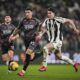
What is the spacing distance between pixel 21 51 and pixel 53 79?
10.6 metres

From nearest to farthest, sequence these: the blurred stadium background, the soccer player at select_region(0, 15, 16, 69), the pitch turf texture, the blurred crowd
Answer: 1. the pitch turf texture
2. the soccer player at select_region(0, 15, 16, 69)
3. the blurred stadium background
4. the blurred crowd

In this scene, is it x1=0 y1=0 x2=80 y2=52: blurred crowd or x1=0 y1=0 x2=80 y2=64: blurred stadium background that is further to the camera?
x1=0 y1=0 x2=80 y2=52: blurred crowd

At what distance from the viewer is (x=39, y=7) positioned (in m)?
27.4

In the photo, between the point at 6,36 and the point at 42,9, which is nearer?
the point at 6,36

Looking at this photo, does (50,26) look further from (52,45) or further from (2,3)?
(2,3)

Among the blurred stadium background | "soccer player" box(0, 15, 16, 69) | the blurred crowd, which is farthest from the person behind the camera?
the blurred crowd

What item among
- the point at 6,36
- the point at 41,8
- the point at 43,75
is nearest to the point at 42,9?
the point at 41,8

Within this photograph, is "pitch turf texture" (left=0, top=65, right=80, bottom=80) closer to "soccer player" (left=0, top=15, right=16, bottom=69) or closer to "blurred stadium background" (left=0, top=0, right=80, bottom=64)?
"soccer player" (left=0, top=15, right=16, bottom=69)

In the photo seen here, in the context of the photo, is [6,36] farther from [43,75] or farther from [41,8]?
[41,8]

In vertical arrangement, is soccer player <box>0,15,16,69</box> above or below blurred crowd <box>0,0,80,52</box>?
above

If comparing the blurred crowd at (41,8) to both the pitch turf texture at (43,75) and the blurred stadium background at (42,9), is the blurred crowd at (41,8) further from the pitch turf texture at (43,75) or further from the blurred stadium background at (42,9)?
the pitch turf texture at (43,75)

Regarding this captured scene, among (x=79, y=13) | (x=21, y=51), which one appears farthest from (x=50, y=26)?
(x=79, y=13)

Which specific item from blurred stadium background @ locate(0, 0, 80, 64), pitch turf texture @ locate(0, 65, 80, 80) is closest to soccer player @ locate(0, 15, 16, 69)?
pitch turf texture @ locate(0, 65, 80, 80)

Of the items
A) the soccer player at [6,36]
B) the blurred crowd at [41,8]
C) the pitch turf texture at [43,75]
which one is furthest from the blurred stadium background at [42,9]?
the pitch turf texture at [43,75]
